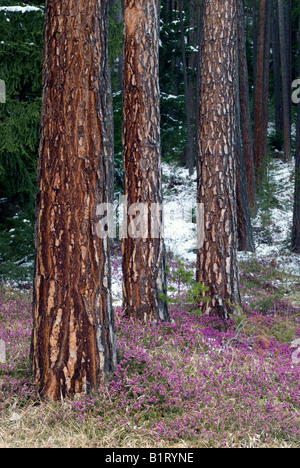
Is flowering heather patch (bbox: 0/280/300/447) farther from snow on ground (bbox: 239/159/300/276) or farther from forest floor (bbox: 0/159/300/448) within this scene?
snow on ground (bbox: 239/159/300/276)

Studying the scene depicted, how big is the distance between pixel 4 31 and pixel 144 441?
7.62 meters

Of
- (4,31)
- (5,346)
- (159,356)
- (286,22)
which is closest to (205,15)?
(4,31)

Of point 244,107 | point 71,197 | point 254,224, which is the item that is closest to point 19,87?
point 71,197

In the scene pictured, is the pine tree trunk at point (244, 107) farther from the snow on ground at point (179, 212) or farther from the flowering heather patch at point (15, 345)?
the flowering heather patch at point (15, 345)

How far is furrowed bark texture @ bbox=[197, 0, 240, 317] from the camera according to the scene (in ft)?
21.4

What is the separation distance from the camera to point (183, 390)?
4176 mm

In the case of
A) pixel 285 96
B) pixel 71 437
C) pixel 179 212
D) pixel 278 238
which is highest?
pixel 285 96

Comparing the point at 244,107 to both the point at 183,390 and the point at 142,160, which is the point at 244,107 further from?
the point at 183,390

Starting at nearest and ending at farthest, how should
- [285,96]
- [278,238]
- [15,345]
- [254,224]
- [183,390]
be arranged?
[183,390]
[15,345]
[278,238]
[254,224]
[285,96]

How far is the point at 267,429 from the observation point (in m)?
3.69

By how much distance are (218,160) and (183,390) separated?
141 inches

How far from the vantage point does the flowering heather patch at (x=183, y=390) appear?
11.8 feet

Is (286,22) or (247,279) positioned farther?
(286,22)
